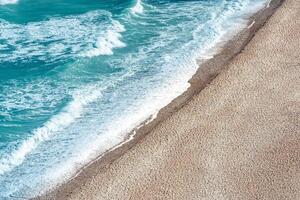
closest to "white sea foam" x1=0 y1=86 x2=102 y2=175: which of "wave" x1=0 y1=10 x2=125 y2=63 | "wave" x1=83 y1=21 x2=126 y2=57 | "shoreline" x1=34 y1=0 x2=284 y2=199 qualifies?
"shoreline" x1=34 y1=0 x2=284 y2=199

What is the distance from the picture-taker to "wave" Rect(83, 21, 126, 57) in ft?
78.9

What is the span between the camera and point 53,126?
62.9 ft

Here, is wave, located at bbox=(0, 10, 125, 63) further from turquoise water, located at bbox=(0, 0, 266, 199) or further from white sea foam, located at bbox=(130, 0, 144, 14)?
white sea foam, located at bbox=(130, 0, 144, 14)

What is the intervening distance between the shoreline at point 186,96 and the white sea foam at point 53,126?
6.68 ft

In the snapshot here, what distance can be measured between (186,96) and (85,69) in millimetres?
4475

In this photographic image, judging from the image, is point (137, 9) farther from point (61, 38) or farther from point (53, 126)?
point (53, 126)

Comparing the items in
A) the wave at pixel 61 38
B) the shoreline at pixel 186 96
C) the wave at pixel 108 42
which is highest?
the shoreline at pixel 186 96

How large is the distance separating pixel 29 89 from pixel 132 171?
22.5 feet

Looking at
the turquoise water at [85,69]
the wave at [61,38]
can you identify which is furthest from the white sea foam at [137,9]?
the wave at [61,38]

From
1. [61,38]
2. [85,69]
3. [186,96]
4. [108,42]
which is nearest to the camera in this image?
[186,96]

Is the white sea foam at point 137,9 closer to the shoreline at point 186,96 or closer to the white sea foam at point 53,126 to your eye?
the shoreline at point 186,96

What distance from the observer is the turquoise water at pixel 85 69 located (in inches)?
706

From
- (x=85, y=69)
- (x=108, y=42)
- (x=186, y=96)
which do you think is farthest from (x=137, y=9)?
(x=186, y=96)

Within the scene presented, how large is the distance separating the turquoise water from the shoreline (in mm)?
275
